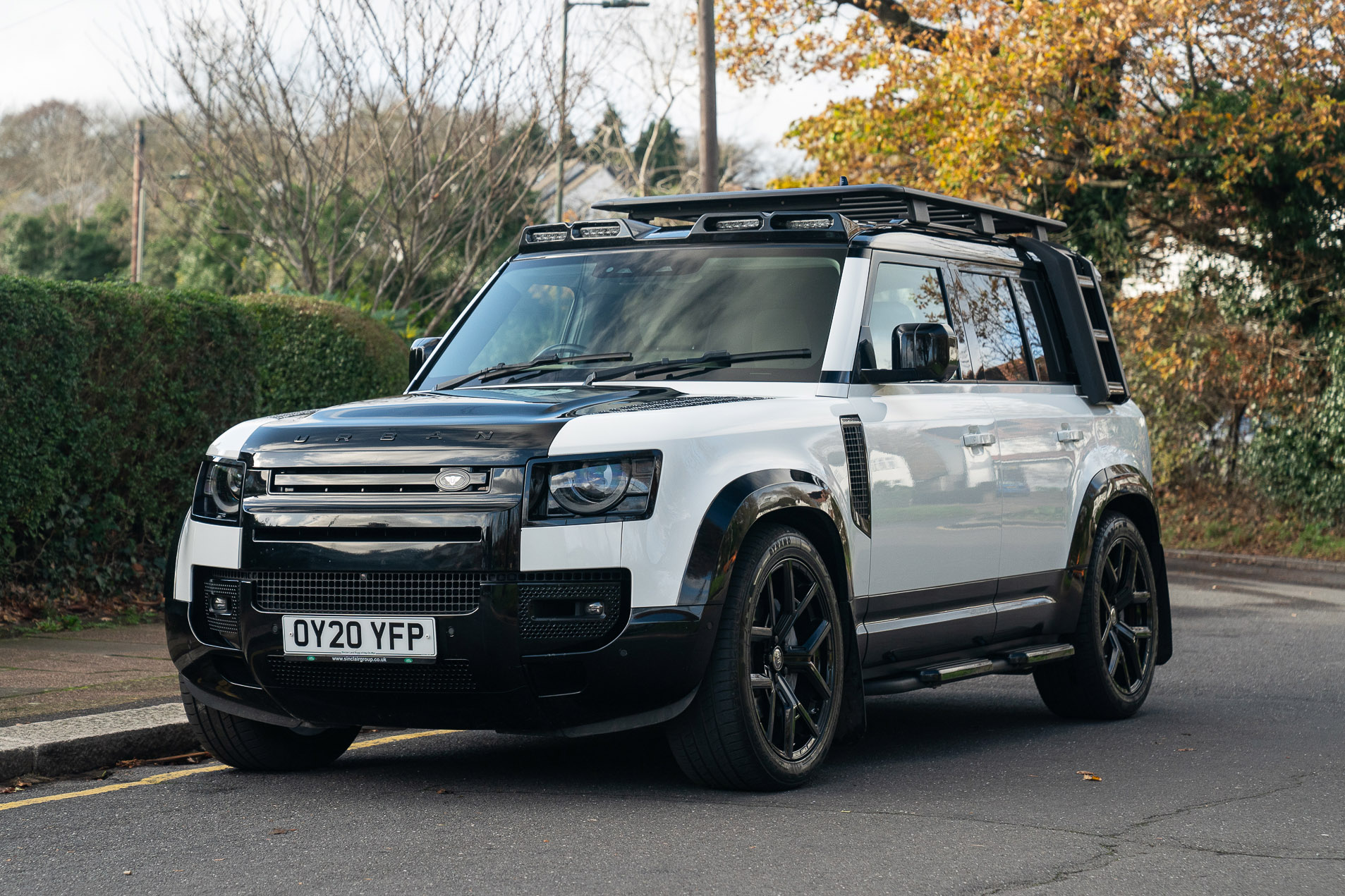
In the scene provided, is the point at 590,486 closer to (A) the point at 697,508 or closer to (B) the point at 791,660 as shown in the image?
(A) the point at 697,508

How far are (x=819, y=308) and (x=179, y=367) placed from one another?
6.30 meters

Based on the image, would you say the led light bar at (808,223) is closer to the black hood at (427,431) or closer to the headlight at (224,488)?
the black hood at (427,431)

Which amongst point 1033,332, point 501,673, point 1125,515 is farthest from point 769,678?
point 1125,515

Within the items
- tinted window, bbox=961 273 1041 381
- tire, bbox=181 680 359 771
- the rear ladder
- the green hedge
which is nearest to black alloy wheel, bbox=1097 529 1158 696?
the rear ladder

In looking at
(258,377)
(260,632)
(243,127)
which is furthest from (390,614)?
(243,127)

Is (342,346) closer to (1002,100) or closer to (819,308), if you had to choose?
(819,308)

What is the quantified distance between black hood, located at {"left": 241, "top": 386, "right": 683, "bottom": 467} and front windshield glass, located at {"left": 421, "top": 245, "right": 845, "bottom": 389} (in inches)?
28.0

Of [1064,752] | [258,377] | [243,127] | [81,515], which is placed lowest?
[1064,752]

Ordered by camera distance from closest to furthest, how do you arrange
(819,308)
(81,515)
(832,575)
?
(832,575), (819,308), (81,515)

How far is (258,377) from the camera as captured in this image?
40.9 ft

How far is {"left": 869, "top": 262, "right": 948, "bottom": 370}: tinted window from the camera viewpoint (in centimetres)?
673

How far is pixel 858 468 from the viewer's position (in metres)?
6.26

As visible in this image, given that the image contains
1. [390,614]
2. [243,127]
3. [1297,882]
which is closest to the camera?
[1297,882]

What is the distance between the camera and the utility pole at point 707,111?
17438mm
